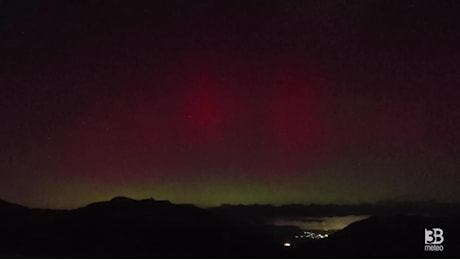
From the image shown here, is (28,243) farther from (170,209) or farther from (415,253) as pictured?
(415,253)

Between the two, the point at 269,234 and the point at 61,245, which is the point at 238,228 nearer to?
the point at 269,234

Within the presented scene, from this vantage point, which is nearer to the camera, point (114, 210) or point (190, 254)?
point (190, 254)

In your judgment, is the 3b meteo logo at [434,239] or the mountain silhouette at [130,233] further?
the mountain silhouette at [130,233]

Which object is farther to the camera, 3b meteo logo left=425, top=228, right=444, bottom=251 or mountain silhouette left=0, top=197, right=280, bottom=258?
mountain silhouette left=0, top=197, right=280, bottom=258

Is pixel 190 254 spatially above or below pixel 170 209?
below

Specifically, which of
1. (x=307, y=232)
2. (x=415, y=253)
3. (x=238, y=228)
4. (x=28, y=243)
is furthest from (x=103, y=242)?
(x=415, y=253)

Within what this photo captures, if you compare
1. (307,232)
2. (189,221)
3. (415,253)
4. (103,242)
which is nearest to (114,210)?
(103,242)
